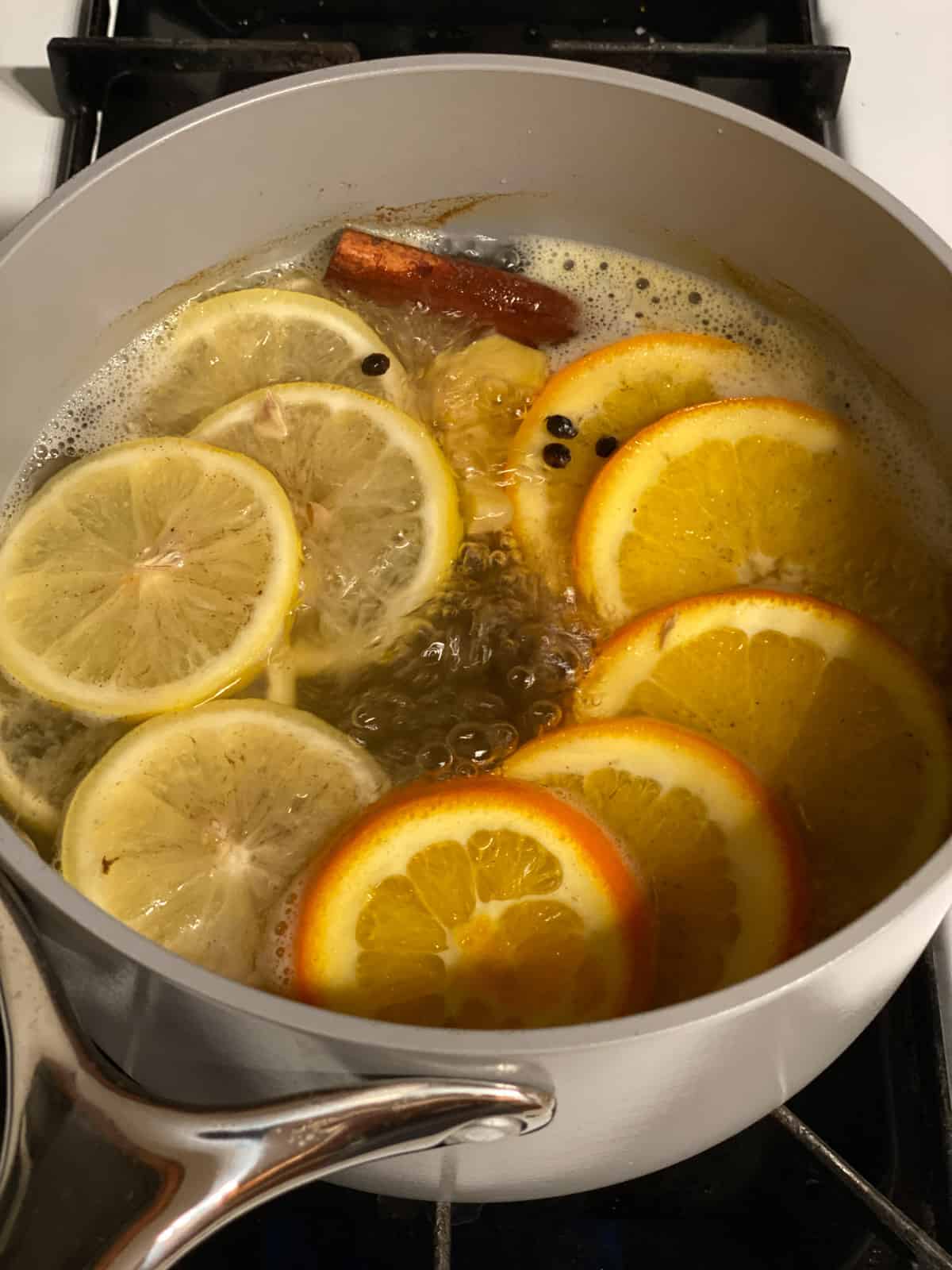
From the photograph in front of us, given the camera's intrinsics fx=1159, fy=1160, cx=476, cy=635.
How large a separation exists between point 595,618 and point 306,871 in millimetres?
330

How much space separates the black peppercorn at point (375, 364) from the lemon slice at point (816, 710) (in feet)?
1.18

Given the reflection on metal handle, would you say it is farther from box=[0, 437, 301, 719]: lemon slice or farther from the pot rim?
box=[0, 437, 301, 719]: lemon slice

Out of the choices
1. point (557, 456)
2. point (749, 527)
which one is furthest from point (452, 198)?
point (749, 527)

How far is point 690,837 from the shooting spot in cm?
86

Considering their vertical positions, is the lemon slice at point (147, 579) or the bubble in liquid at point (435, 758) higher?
the lemon slice at point (147, 579)

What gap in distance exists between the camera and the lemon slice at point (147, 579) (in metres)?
0.93

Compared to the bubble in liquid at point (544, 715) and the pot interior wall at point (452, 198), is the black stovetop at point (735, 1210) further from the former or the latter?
the pot interior wall at point (452, 198)

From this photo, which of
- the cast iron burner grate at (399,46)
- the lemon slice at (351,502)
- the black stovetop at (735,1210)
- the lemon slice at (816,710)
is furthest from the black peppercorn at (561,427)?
the black stovetop at (735,1210)

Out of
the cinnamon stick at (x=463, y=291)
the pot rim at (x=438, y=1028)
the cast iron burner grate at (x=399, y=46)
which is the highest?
the cast iron burner grate at (x=399, y=46)

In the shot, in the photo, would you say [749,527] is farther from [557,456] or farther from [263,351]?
[263,351]

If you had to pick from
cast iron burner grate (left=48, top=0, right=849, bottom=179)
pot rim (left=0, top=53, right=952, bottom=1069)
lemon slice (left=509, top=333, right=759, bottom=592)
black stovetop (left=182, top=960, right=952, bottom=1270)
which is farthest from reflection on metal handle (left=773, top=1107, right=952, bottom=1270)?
cast iron burner grate (left=48, top=0, right=849, bottom=179)

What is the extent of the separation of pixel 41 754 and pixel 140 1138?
43cm

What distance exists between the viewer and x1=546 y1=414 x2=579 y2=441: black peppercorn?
3.49 feet

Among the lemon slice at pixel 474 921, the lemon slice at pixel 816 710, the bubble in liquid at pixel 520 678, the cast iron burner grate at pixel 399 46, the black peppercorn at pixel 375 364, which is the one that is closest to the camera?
the lemon slice at pixel 474 921
